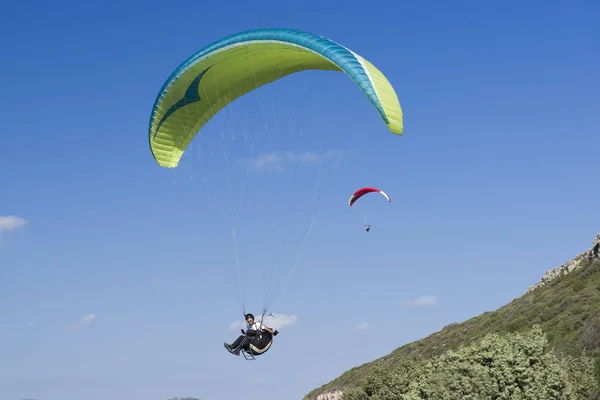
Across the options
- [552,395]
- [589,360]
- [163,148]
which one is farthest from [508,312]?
[163,148]

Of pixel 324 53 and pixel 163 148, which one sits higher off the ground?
pixel 163 148

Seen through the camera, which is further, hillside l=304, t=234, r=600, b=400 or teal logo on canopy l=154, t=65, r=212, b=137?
hillside l=304, t=234, r=600, b=400

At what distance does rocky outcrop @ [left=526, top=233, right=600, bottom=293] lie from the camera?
204 feet

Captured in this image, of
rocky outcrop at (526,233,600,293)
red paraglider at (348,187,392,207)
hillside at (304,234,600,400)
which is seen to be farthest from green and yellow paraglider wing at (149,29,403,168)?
rocky outcrop at (526,233,600,293)

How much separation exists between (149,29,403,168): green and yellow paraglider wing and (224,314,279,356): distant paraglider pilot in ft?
21.9

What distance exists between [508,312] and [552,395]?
1475 inches

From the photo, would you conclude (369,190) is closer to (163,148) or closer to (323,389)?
(163,148)

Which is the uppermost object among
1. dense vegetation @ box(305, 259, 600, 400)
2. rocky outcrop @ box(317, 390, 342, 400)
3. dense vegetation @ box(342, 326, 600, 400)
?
rocky outcrop @ box(317, 390, 342, 400)

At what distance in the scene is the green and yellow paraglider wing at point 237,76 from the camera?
75.0 feet

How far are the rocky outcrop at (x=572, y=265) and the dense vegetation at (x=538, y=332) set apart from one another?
762mm

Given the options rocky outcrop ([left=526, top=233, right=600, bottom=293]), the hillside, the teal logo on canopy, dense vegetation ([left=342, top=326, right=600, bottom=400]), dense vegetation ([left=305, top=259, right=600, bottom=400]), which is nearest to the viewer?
the teal logo on canopy

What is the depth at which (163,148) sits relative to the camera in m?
29.7

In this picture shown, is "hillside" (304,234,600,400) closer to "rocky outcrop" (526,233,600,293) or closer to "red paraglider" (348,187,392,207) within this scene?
"rocky outcrop" (526,233,600,293)

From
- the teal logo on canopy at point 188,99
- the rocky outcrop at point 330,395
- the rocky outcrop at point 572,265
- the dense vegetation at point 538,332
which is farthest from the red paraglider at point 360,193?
the rocky outcrop at point 330,395
